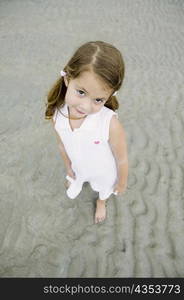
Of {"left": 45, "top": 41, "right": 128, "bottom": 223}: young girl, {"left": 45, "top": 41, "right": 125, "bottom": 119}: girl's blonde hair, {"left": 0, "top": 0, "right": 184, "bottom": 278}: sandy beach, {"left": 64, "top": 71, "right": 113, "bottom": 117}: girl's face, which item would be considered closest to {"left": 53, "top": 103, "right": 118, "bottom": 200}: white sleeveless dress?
{"left": 45, "top": 41, "right": 128, "bottom": 223}: young girl

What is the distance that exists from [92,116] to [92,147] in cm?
30

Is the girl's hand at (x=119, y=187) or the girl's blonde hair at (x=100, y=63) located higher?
the girl's blonde hair at (x=100, y=63)

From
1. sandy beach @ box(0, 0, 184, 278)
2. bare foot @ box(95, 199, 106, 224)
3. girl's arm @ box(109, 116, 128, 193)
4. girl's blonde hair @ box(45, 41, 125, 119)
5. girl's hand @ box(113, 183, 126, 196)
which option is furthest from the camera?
bare foot @ box(95, 199, 106, 224)

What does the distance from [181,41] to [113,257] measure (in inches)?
273

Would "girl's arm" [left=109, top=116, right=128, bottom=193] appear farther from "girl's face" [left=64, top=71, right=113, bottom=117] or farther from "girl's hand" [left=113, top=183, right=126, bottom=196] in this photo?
"girl's face" [left=64, top=71, right=113, bottom=117]

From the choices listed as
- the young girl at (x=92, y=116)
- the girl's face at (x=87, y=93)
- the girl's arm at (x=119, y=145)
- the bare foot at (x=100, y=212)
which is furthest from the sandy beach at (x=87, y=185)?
the girl's face at (x=87, y=93)

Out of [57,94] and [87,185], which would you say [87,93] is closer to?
[57,94]

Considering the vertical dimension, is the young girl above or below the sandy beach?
above

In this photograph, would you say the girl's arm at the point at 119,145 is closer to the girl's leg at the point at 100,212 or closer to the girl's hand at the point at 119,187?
the girl's hand at the point at 119,187

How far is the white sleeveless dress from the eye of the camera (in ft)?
6.50

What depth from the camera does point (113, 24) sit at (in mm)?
8789

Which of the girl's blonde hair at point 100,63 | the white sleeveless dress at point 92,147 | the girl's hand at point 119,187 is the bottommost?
the girl's hand at point 119,187

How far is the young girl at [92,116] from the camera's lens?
169cm

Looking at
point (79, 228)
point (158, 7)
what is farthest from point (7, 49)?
point (158, 7)
